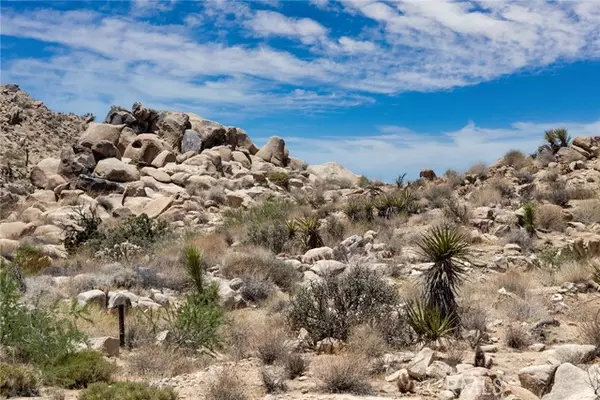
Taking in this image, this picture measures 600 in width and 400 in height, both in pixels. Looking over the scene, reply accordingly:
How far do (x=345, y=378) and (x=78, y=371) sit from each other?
9.87 ft

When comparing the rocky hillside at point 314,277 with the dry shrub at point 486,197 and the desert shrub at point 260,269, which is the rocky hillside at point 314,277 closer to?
the desert shrub at point 260,269

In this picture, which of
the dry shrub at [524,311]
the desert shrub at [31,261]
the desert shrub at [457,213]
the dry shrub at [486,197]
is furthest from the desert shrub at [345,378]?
the dry shrub at [486,197]

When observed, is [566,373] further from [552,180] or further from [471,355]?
[552,180]

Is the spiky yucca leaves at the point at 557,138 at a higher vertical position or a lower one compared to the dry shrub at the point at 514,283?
higher

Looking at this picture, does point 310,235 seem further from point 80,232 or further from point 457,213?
point 80,232

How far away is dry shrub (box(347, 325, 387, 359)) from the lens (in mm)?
7840

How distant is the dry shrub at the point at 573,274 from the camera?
12.1m

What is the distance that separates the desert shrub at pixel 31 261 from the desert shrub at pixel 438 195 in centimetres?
1398

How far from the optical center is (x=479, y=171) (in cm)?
2838

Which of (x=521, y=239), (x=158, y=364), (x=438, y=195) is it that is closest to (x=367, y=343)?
(x=158, y=364)

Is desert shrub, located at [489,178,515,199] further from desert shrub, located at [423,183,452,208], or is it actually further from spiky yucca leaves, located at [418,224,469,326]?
spiky yucca leaves, located at [418,224,469,326]

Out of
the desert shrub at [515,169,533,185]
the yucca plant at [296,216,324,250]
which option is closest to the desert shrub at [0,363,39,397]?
the yucca plant at [296,216,324,250]

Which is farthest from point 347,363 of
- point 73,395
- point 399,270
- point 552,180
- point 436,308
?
point 552,180

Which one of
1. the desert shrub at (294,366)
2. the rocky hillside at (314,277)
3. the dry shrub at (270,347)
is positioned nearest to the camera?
the rocky hillside at (314,277)
